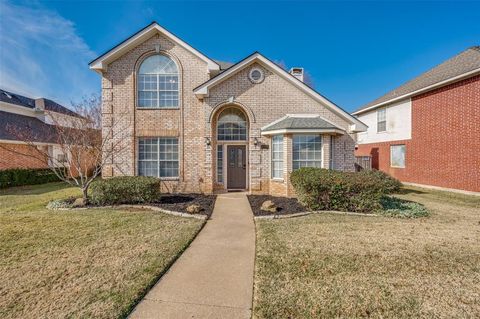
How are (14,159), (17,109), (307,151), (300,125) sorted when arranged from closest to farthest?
1. (300,125)
2. (307,151)
3. (14,159)
4. (17,109)

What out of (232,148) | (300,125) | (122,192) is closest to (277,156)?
(300,125)

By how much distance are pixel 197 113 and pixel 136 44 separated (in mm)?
4404

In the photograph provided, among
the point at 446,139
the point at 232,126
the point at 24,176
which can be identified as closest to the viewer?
the point at 232,126

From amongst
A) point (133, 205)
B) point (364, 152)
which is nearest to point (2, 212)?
point (133, 205)

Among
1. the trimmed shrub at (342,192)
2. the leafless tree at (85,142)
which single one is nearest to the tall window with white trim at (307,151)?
the trimmed shrub at (342,192)

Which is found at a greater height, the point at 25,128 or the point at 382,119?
the point at 382,119

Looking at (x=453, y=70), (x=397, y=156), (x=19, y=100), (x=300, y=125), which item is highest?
(x=19, y=100)

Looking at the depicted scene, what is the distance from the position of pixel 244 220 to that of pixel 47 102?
91.6 feet

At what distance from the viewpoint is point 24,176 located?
15.2m

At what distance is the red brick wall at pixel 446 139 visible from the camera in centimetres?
1223

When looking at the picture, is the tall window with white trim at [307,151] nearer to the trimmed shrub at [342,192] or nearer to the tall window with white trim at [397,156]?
the trimmed shrub at [342,192]

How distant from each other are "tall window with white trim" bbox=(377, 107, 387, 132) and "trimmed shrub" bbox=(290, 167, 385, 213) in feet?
42.7

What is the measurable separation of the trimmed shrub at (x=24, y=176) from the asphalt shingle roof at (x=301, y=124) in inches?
607

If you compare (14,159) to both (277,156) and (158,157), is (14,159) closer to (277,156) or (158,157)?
(158,157)
